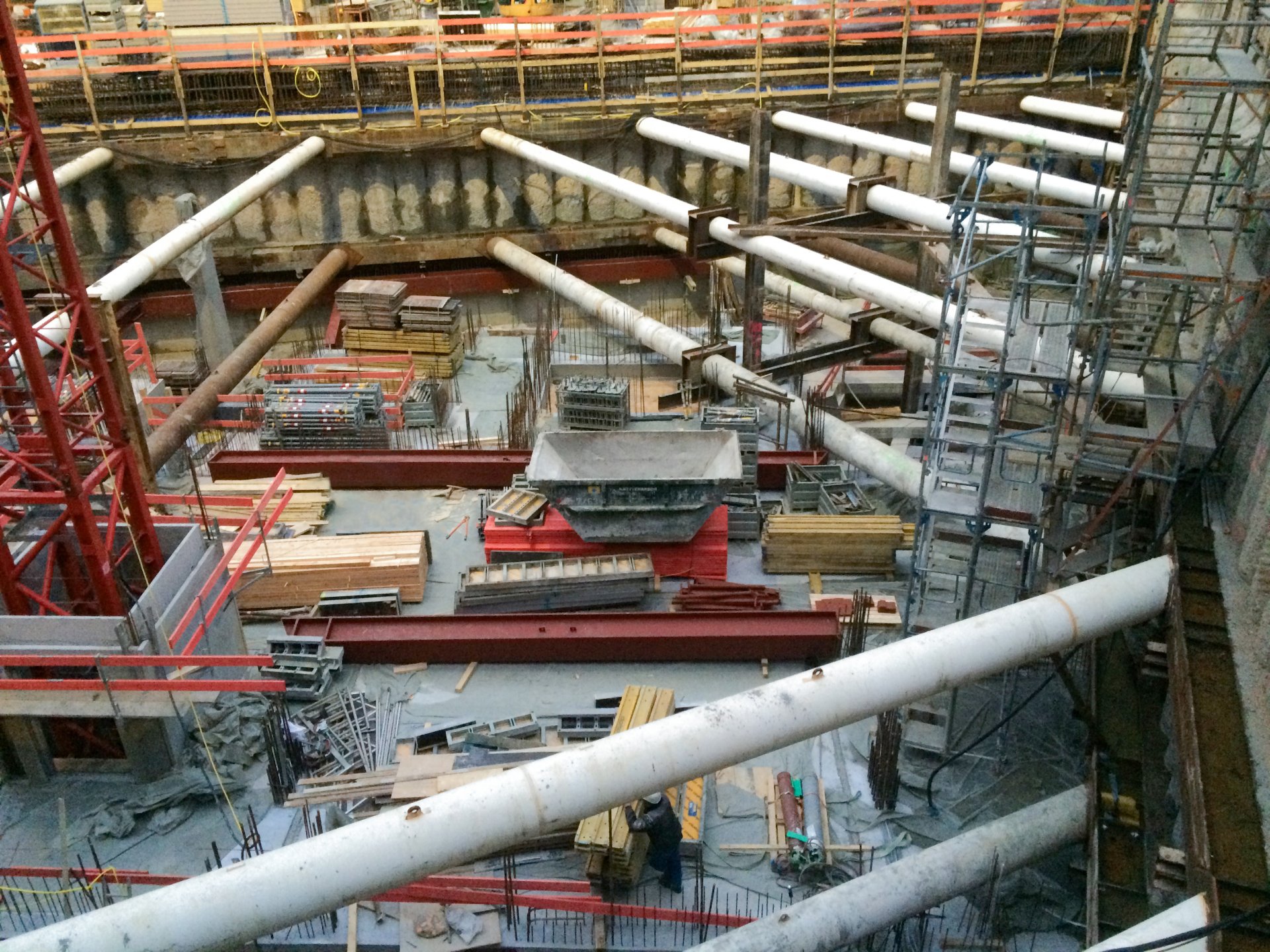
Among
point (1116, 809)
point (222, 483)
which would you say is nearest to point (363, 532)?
point (222, 483)

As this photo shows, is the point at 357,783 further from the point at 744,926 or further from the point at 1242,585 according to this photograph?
the point at 1242,585

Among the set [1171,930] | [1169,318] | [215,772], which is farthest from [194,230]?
[1171,930]

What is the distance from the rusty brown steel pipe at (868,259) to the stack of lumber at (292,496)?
10611mm

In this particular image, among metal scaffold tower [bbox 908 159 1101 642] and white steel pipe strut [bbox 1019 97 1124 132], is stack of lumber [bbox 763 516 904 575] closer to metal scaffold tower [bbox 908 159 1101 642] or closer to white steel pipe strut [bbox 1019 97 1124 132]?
metal scaffold tower [bbox 908 159 1101 642]

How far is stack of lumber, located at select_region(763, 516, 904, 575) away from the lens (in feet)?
46.3

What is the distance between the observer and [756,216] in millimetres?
17297

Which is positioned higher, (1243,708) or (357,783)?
(1243,708)

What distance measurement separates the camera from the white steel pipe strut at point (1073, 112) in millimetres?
19609

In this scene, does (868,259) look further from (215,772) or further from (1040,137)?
(215,772)

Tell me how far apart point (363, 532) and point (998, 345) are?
9.51 m

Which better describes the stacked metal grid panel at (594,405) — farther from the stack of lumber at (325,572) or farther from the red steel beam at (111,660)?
the red steel beam at (111,660)

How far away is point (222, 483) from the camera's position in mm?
16391

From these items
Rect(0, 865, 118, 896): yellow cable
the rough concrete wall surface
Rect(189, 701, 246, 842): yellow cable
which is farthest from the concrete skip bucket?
the rough concrete wall surface

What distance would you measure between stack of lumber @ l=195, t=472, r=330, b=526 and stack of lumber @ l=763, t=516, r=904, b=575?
6.94 m
